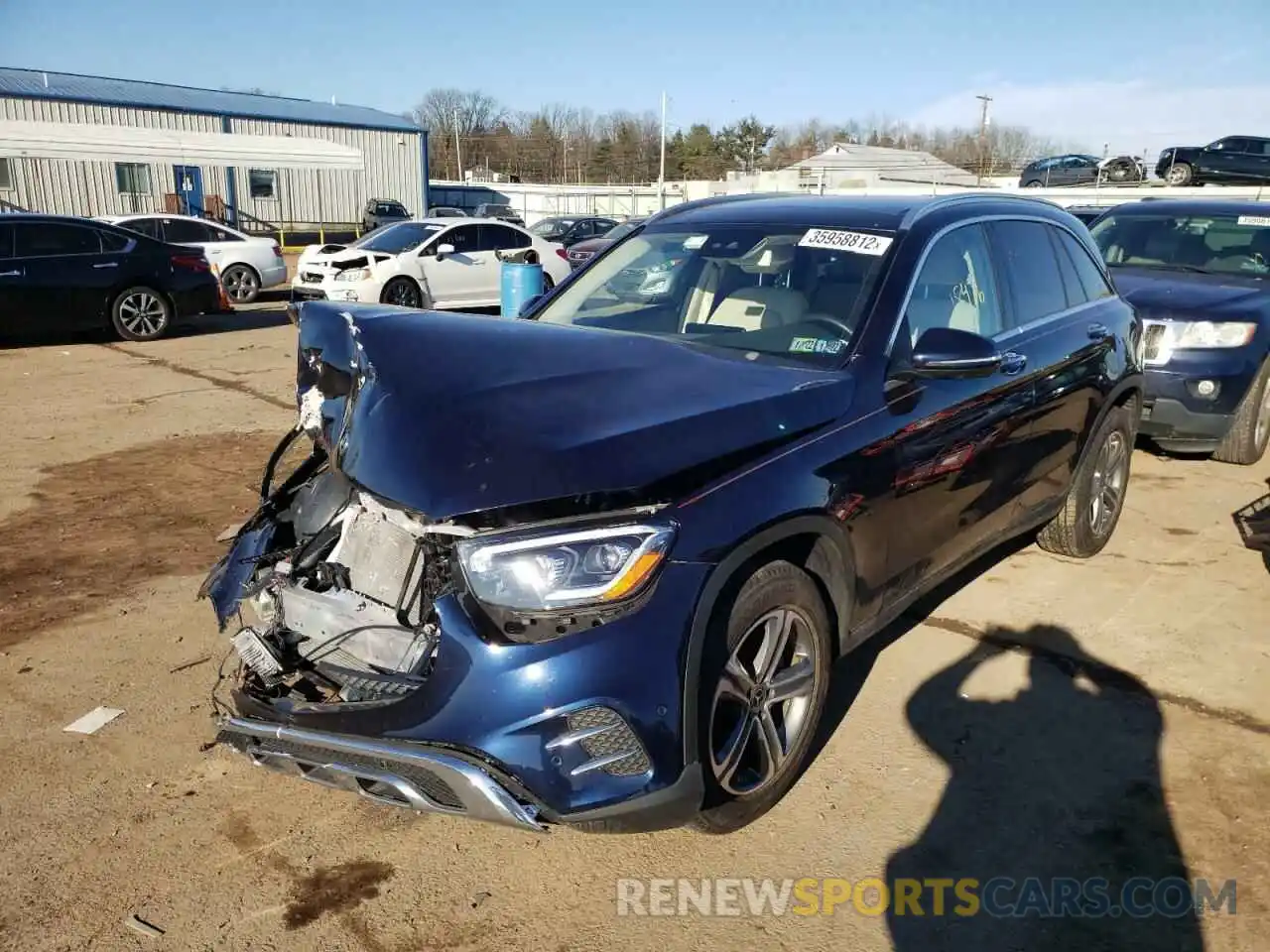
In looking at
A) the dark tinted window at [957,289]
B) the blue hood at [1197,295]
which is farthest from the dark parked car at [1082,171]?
the dark tinted window at [957,289]

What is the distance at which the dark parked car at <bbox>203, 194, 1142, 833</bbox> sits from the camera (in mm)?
2309

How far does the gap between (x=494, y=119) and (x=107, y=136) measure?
7136cm

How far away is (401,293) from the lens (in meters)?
14.4

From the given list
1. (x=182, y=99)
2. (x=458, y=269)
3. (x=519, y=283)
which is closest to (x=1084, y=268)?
(x=519, y=283)

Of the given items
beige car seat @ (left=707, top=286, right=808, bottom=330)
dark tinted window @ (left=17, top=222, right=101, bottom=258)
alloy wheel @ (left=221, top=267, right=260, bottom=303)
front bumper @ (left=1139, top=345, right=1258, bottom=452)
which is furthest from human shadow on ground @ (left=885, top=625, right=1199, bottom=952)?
alloy wheel @ (left=221, top=267, right=260, bottom=303)

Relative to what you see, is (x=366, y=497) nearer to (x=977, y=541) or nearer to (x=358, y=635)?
(x=358, y=635)

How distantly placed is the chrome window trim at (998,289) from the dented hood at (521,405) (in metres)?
0.40

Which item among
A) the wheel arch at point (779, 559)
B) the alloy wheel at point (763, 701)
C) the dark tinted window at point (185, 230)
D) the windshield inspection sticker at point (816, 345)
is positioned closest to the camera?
the wheel arch at point (779, 559)

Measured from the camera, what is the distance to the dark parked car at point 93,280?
1138 cm

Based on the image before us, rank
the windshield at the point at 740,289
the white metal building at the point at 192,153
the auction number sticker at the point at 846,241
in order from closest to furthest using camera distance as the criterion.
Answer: the windshield at the point at 740,289 → the auction number sticker at the point at 846,241 → the white metal building at the point at 192,153

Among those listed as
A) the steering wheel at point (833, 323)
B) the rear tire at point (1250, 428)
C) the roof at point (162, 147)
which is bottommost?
the rear tire at point (1250, 428)

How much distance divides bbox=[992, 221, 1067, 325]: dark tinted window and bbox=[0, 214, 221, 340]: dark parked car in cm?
1131

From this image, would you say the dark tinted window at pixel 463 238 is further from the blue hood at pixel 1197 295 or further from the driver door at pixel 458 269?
the blue hood at pixel 1197 295

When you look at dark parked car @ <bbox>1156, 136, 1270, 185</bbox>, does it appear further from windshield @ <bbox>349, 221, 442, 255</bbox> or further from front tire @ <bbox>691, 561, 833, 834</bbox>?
front tire @ <bbox>691, 561, 833, 834</bbox>
